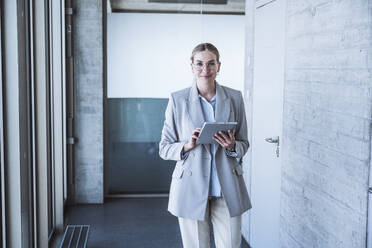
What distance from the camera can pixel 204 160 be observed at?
2.92 m

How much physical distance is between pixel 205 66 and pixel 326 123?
778mm

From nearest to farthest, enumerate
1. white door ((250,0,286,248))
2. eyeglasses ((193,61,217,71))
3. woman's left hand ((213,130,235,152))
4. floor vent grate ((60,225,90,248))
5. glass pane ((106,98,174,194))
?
woman's left hand ((213,130,235,152)), eyeglasses ((193,61,217,71)), white door ((250,0,286,248)), floor vent grate ((60,225,90,248)), glass pane ((106,98,174,194))

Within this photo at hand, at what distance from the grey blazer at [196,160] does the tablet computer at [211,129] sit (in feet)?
0.36

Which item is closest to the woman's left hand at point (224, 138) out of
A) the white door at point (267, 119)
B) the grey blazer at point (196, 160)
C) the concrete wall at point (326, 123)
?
the grey blazer at point (196, 160)

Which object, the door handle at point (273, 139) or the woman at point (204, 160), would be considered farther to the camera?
the door handle at point (273, 139)

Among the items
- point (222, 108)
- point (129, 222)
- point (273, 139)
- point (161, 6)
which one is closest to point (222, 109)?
point (222, 108)

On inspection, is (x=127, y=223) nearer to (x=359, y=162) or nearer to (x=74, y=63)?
(x=74, y=63)

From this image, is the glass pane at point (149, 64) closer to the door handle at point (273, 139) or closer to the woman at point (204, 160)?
the door handle at point (273, 139)

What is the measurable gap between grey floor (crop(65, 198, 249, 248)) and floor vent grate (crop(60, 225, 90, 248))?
0.19 feet

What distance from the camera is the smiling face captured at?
2.92m

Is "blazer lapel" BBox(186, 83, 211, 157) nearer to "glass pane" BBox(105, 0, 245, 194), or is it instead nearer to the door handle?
Answer: the door handle

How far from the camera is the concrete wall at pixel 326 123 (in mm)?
2582

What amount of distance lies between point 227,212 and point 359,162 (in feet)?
2.55

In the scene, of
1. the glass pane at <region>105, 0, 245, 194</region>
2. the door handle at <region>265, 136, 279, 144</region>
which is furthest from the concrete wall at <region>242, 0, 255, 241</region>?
the glass pane at <region>105, 0, 245, 194</region>
